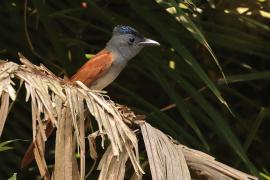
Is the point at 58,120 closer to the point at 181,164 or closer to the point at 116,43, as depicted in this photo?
the point at 181,164

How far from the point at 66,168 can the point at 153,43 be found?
2091 millimetres

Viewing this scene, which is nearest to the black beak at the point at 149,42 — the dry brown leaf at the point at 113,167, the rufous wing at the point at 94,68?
the rufous wing at the point at 94,68

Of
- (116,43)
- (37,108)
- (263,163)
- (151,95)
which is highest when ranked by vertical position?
(37,108)

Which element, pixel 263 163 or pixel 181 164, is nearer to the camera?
pixel 181 164

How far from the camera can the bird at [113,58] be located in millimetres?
4547

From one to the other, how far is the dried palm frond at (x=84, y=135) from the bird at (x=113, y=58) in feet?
5.13

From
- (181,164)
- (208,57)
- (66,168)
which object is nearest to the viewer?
(66,168)

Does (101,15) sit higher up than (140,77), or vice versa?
(101,15)

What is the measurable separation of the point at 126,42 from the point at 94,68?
0.52m

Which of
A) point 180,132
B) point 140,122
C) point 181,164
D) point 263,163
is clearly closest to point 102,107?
point 140,122

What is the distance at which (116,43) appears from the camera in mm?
4984

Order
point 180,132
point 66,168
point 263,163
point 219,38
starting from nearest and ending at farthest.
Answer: point 66,168
point 180,132
point 219,38
point 263,163

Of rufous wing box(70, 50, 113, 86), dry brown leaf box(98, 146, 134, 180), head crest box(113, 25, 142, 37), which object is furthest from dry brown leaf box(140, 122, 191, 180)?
head crest box(113, 25, 142, 37)

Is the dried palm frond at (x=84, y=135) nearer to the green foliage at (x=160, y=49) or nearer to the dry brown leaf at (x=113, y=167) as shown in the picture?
the dry brown leaf at (x=113, y=167)
